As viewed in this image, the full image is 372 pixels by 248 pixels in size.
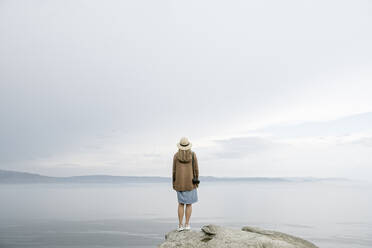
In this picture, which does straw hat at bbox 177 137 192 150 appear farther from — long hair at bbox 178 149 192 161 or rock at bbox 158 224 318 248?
rock at bbox 158 224 318 248

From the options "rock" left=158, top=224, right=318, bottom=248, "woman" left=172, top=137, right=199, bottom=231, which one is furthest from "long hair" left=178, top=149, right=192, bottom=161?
"rock" left=158, top=224, right=318, bottom=248

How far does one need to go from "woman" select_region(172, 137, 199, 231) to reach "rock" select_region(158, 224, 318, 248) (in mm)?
601

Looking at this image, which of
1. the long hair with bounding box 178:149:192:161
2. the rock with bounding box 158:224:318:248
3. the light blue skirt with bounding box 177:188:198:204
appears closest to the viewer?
the rock with bounding box 158:224:318:248

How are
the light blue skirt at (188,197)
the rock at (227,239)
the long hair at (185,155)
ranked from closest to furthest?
the rock at (227,239), the long hair at (185,155), the light blue skirt at (188,197)

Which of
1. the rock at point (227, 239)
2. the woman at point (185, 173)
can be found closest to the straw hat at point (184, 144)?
the woman at point (185, 173)

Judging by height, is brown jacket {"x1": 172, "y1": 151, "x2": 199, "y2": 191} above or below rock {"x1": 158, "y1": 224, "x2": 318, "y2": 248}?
above

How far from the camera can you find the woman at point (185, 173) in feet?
41.7

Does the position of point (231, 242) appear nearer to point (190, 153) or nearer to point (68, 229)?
point (190, 153)

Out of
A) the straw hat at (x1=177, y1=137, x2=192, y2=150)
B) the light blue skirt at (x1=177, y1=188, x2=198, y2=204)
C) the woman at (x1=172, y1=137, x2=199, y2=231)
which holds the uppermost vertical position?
the straw hat at (x1=177, y1=137, x2=192, y2=150)

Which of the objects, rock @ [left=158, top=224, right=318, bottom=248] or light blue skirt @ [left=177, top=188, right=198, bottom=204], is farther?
light blue skirt @ [left=177, top=188, right=198, bottom=204]

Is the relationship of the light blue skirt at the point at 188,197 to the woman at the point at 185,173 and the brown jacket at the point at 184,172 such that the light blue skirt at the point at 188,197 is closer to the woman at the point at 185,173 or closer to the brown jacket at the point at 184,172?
the woman at the point at 185,173

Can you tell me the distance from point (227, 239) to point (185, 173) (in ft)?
9.07

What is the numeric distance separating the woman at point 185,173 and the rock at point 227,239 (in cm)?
60

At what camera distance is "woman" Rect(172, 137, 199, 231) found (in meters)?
12.7
